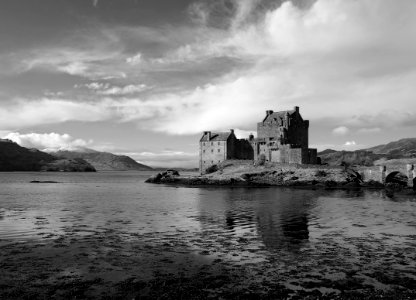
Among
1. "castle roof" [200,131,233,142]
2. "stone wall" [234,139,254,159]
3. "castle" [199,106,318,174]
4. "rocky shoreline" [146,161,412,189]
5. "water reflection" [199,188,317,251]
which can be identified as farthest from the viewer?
"stone wall" [234,139,254,159]

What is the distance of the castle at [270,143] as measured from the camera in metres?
95.0

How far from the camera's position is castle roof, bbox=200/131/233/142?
118094 millimetres

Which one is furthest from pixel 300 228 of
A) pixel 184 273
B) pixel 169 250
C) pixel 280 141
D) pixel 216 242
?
pixel 280 141

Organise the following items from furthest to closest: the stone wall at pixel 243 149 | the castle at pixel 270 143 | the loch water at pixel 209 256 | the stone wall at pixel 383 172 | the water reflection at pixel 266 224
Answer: the stone wall at pixel 243 149 → the castle at pixel 270 143 → the stone wall at pixel 383 172 → the water reflection at pixel 266 224 → the loch water at pixel 209 256

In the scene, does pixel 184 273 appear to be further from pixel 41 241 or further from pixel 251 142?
pixel 251 142

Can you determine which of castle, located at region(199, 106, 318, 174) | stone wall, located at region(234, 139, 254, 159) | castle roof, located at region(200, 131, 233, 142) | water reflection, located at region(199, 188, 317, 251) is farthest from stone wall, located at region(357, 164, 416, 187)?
castle roof, located at region(200, 131, 233, 142)

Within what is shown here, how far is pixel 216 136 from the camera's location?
12119cm

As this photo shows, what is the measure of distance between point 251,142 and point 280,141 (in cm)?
1910

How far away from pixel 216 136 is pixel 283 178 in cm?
3909

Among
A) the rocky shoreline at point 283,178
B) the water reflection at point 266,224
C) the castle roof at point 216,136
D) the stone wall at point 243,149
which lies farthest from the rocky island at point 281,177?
the water reflection at point 266,224

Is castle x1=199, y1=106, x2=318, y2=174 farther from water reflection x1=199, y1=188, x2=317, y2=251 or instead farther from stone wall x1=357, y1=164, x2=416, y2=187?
water reflection x1=199, y1=188, x2=317, y2=251

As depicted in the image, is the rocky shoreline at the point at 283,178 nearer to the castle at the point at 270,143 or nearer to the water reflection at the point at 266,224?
the castle at the point at 270,143

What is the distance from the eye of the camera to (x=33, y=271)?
15.4 m

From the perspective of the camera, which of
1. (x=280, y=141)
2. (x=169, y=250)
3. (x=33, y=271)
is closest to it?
(x=33, y=271)
